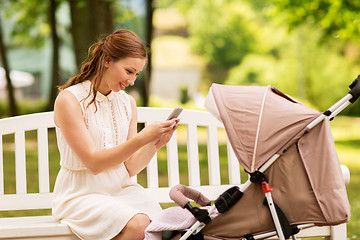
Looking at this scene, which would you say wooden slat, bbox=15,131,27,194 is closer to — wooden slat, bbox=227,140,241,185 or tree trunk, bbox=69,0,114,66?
wooden slat, bbox=227,140,241,185

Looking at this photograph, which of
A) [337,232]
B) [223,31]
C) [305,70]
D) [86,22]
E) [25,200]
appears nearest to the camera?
[337,232]

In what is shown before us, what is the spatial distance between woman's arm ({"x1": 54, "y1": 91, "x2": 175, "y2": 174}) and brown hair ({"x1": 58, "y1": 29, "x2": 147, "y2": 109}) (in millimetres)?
157

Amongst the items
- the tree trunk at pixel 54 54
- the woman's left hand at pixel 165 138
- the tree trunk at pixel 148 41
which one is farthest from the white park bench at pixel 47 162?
the tree trunk at pixel 54 54

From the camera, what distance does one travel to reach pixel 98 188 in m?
3.32

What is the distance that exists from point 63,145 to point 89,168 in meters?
0.28

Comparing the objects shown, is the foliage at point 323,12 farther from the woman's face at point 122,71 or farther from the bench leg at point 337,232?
the woman's face at point 122,71

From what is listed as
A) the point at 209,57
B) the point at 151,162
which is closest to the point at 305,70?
the point at 209,57

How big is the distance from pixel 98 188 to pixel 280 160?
3.57 feet

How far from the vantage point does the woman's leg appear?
3059 mm

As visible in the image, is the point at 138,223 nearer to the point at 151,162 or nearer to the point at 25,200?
the point at 151,162

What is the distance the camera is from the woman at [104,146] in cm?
310

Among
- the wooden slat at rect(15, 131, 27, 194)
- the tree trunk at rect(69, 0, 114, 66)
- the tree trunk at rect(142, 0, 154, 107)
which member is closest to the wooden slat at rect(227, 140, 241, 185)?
the wooden slat at rect(15, 131, 27, 194)

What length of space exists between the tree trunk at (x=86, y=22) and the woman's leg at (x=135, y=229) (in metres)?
5.33

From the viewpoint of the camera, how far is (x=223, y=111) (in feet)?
9.53
